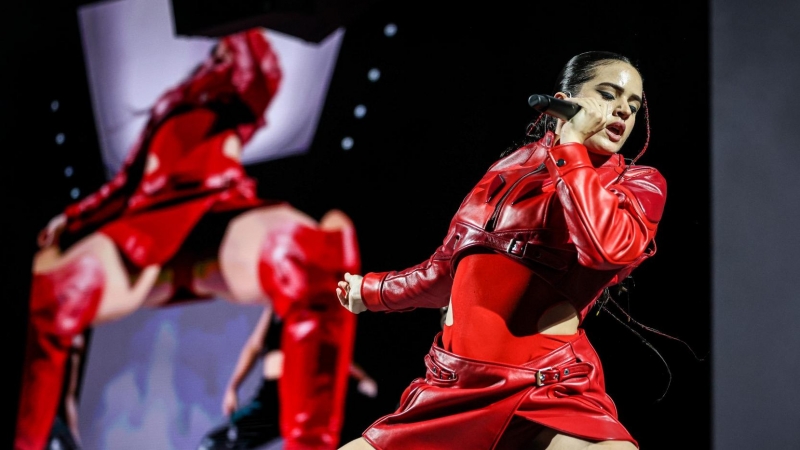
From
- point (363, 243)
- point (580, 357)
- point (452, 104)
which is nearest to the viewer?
point (580, 357)

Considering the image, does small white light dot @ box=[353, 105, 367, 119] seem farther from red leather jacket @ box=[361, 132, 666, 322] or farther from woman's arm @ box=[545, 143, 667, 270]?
woman's arm @ box=[545, 143, 667, 270]

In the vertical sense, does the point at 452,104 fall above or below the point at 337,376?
above

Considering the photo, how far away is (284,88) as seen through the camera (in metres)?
3.44

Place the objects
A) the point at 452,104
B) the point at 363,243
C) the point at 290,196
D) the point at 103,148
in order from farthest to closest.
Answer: the point at 103,148 < the point at 290,196 < the point at 363,243 < the point at 452,104

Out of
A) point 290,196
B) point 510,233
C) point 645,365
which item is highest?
point 510,233

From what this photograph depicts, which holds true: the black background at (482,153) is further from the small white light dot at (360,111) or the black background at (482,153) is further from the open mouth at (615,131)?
the open mouth at (615,131)

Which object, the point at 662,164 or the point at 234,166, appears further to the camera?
the point at 234,166

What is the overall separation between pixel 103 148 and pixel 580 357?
2.81 m

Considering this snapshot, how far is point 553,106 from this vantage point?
5.18ft

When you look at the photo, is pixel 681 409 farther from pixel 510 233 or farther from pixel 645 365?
pixel 510 233

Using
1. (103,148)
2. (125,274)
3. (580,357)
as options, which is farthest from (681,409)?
(103,148)

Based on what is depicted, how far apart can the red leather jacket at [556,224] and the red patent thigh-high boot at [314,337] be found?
1.21 m

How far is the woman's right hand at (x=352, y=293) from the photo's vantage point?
6.36ft

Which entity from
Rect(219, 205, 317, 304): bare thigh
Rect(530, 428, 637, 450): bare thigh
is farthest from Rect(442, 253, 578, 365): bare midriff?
Rect(219, 205, 317, 304): bare thigh
